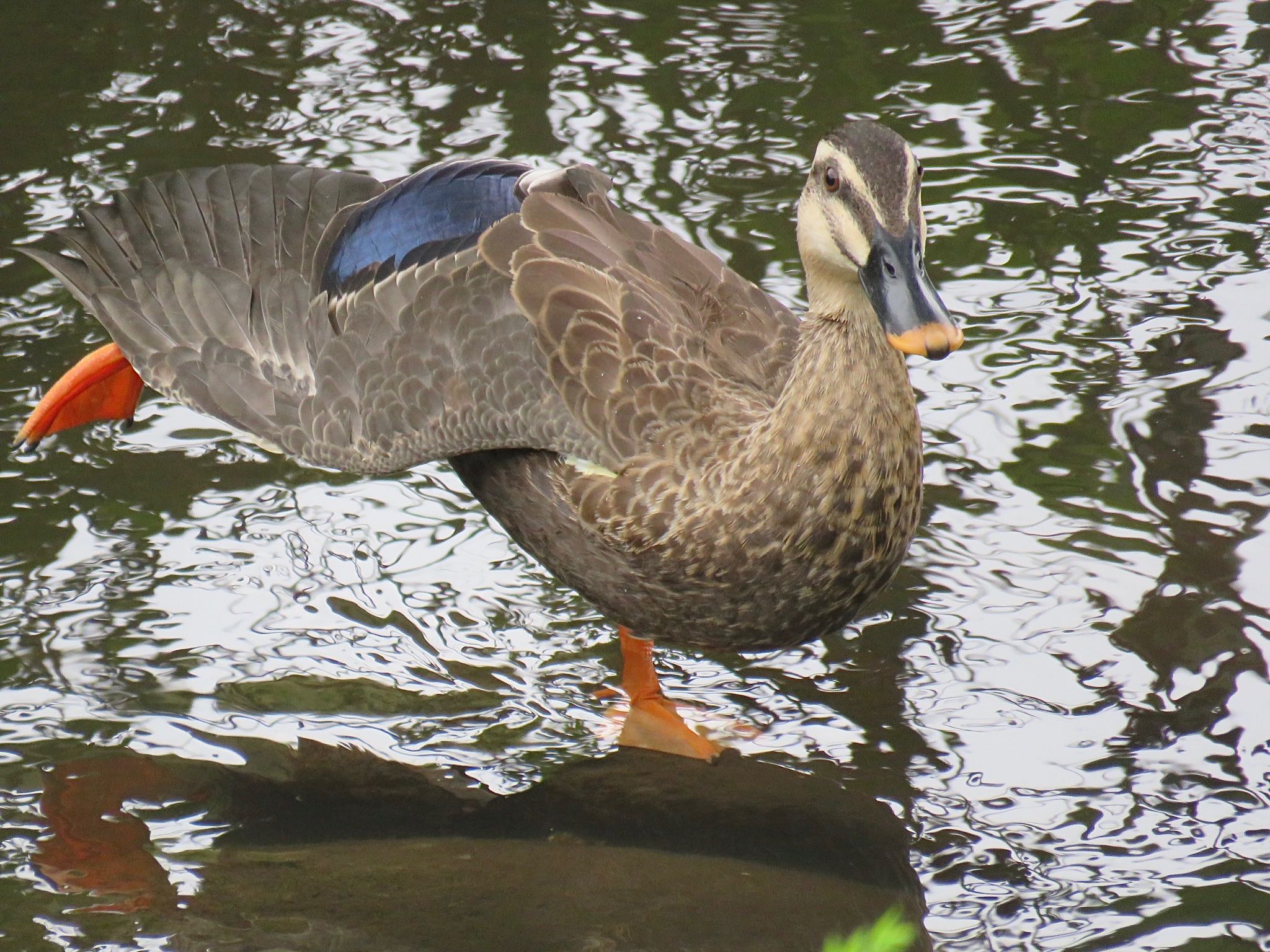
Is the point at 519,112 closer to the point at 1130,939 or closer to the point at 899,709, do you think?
the point at 899,709

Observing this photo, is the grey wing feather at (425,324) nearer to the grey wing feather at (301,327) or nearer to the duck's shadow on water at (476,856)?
the grey wing feather at (301,327)

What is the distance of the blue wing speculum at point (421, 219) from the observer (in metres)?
4.64

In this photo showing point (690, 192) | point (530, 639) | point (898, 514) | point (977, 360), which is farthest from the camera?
point (690, 192)

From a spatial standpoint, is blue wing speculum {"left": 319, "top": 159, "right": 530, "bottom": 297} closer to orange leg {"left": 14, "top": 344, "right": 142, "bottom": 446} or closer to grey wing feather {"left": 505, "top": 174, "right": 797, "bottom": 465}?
grey wing feather {"left": 505, "top": 174, "right": 797, "bottom": 465}

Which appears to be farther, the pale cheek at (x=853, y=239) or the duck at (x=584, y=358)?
the duck at (x=584, y=358)

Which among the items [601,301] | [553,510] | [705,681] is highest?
[601,301]

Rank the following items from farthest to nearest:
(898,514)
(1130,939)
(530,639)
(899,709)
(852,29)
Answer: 1. (852,29)
2. (530,639)
3. (899,709)
4. (898,514)
5. (1130,939)

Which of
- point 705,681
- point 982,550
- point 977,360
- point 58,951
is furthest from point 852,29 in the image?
point 58,951

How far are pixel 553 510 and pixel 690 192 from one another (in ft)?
9.17

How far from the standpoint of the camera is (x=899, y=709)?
4.51 m

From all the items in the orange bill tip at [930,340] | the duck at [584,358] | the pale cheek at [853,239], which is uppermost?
the pale cheek at [853,239]

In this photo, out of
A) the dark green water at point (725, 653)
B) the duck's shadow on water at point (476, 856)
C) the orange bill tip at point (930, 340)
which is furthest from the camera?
the dark green water at point (725, 653)

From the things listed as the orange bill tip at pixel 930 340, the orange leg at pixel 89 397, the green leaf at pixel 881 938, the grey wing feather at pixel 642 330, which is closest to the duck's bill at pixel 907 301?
the orange bill tip at pixel 930 340

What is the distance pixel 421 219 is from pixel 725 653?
164 cm
